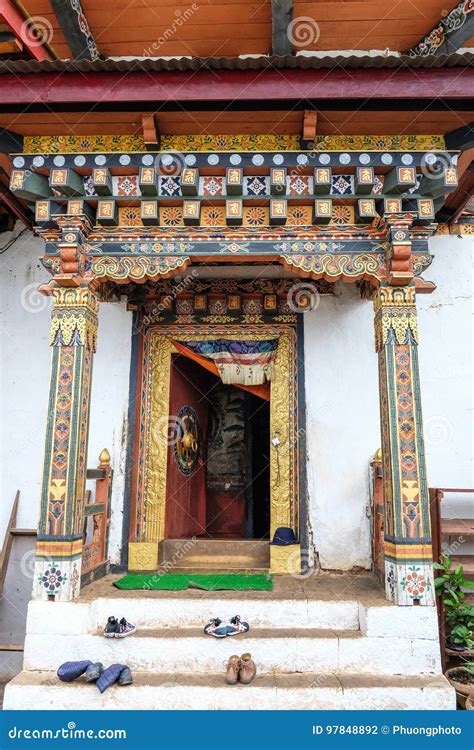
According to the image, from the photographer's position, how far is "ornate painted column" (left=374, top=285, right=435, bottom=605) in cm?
362

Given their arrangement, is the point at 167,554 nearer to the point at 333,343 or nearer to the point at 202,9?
the point at 333,343

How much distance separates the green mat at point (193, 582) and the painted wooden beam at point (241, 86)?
3.65 meters

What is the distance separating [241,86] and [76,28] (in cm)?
131

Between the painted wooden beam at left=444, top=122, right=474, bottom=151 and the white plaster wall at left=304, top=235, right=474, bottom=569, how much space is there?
60.2 inches

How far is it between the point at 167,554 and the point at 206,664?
1.83 m

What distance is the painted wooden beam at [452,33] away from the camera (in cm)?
373

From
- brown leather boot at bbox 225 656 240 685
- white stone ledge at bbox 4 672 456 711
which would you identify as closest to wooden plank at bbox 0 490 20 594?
white stone ledge at bbox 4 672 456 711

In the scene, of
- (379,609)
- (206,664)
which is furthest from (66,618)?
(379,609)

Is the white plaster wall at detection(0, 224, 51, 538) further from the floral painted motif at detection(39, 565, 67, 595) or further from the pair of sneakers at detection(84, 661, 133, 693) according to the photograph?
the pair of sneakers at detection(84, 661, 133, 693)

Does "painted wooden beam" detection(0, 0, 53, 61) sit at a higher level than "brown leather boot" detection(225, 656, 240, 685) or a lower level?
higher

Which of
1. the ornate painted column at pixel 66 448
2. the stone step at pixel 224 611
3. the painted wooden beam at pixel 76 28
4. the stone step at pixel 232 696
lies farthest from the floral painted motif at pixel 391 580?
the painted wooden beam at pixel 76 28

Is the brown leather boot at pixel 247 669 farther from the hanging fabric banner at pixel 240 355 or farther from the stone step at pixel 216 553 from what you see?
the hanging fabric banner at pixel 240 355

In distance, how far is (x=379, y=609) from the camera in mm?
3586

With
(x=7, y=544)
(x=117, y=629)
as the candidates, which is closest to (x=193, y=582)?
(x=117, y=629)
